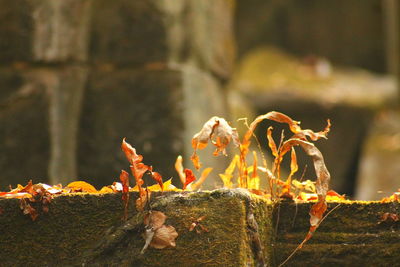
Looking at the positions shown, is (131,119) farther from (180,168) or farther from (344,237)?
(344,237)

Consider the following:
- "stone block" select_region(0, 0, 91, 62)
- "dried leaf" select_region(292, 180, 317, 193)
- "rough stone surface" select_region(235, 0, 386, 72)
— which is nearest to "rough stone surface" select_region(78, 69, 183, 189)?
"stone block" select_region(0, 0, 91, 62)

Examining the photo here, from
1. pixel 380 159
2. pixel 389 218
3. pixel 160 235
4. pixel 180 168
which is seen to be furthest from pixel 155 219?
pixel 380 159

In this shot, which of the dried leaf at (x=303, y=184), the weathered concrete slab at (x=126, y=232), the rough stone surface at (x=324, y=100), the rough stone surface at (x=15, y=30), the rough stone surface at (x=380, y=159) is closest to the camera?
the weathered concrete slab at (x=126, y=232)

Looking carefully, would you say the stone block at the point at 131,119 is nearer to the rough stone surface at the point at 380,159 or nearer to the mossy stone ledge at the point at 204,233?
Answer: the mossy stone ledge at the point at 204,233

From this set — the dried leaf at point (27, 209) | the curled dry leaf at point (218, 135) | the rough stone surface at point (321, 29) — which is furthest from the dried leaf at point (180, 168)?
the rough stone surface at point (321, 29)

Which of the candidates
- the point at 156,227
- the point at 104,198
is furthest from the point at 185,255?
the point at 104,198

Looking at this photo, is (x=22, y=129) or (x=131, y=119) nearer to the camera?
(x=22, y=129)

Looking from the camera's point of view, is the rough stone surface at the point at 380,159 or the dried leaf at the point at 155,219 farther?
the rough stone surface at the point at 380,159

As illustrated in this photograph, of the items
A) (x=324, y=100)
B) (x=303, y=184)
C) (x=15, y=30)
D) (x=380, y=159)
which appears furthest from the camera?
(x=324, y=100)

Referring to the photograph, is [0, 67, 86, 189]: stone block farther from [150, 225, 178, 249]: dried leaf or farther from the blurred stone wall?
[150, 225, 178, 249]: dried leaf

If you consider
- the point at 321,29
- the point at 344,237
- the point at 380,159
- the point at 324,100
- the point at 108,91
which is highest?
the point at 321,29
